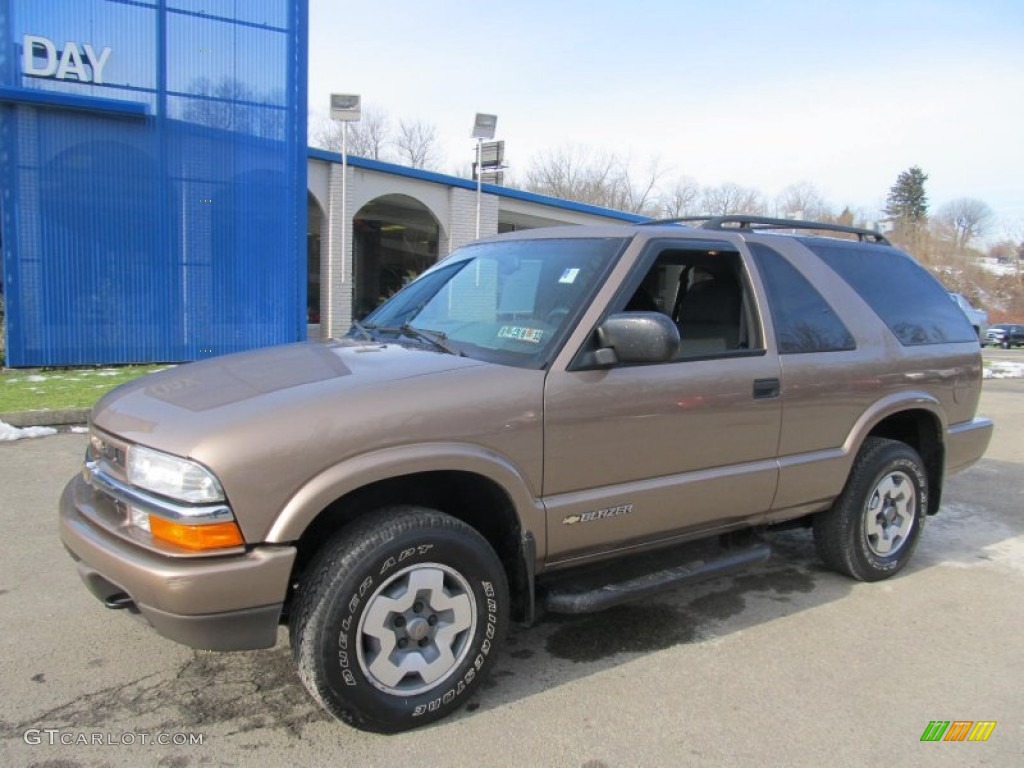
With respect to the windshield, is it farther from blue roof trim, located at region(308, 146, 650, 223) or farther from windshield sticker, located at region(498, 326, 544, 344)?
blue roof trim, located at region(308, 146, 650, 223)

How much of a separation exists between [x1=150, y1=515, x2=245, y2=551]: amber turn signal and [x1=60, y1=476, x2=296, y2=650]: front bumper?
41mm

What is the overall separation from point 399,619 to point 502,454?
0.70 m

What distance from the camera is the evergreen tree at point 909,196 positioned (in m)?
86.0

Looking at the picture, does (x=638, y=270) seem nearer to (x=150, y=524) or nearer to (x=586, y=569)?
(x=586, y=569)

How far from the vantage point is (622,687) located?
10.5 feet

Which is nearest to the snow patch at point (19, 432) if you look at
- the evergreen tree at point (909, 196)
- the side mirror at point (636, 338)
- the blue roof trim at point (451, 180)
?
the side mirror at point (636, 338)

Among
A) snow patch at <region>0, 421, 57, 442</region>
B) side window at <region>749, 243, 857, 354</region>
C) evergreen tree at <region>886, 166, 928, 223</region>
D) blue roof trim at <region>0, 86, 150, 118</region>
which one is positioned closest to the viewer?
side window at <region>749, 243, 857, 354</region>

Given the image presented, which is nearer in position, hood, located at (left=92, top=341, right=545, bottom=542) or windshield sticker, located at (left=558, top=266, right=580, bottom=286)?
hood, located at (left=92, top=341, right=545, bottom=542)

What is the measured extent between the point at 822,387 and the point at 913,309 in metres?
1.19

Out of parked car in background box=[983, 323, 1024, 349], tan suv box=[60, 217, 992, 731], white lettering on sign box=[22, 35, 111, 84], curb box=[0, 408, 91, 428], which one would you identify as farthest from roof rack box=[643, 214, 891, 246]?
parked car in background box=[983, 323, 1024, 349]

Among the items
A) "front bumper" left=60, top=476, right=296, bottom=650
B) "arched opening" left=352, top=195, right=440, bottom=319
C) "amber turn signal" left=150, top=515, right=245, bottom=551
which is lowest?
"front bumper" left=60, top=476, right=296, bottom=650

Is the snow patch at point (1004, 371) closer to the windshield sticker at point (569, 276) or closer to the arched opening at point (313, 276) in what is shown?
the arched opening at point (313, 276)

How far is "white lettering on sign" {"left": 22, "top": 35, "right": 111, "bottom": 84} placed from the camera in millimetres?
Answer: 10977

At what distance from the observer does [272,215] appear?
42.4 feet
